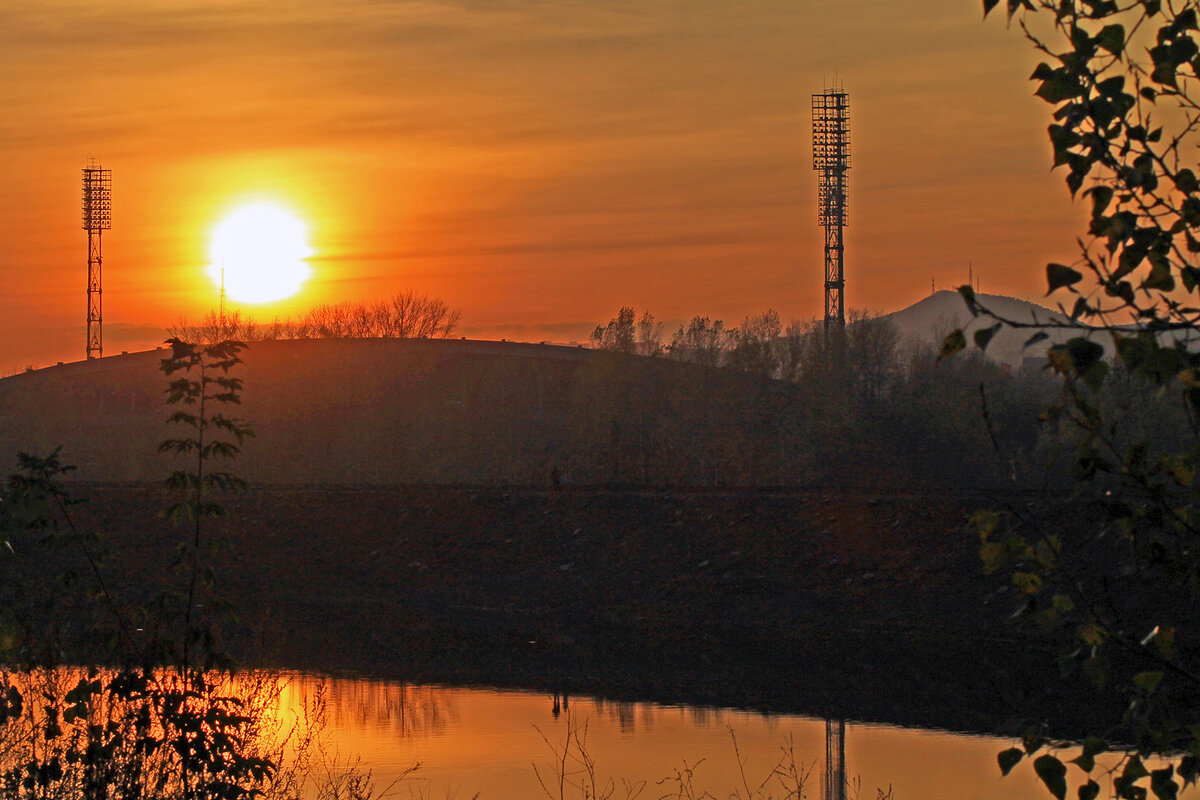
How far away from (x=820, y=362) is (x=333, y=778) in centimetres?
5368

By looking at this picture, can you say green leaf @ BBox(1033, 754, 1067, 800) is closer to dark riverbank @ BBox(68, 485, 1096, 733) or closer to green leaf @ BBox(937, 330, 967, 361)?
green leaf @ BBox(937, 330, 967, 361)

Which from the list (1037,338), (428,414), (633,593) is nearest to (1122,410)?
(1037,338)

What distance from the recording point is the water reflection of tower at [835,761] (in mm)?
14719

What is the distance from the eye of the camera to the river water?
14945 millimetres

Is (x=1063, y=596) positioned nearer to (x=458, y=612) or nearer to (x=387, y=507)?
(x=458, y=612)

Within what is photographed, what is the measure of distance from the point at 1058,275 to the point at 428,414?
67.1 m

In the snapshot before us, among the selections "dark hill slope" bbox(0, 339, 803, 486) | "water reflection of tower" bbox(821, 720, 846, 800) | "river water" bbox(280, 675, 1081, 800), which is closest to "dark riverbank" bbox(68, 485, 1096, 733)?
"water reflection of tower" bbox(821, 720, 846, 800)

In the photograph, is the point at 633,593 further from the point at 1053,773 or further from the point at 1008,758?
the point at 1053,773

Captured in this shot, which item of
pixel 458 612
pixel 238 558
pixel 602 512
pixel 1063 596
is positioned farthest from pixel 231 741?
pixel 238 558

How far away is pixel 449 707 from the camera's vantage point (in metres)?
20.2

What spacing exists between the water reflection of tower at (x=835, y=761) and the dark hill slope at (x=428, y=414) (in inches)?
1574

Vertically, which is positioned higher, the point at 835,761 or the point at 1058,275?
the point at 1058,275

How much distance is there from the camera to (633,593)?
31.4 metres

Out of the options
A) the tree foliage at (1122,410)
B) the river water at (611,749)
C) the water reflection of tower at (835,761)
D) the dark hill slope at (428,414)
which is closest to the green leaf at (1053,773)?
the tree foliage at (1122,410)
